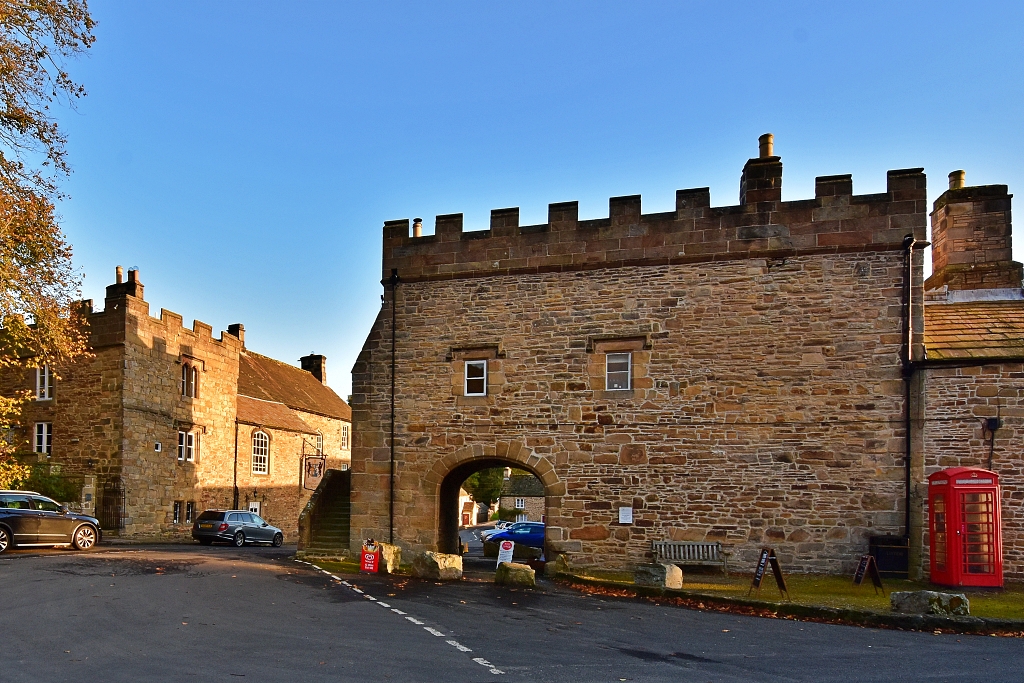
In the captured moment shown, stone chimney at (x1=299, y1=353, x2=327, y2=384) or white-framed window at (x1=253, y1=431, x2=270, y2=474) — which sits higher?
stone chimney at (x1=299, y1=353, x2=327, y2=384)

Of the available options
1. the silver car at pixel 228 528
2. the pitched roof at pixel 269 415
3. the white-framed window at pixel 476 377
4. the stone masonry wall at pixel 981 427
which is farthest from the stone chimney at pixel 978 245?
the pitched roof at pixel 269 415

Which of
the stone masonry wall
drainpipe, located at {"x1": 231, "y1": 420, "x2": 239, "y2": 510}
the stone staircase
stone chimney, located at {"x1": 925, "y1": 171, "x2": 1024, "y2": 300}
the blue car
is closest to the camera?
the stone masonry wall

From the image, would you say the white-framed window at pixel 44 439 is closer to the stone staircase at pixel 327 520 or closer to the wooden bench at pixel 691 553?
the stone staircase at pixel 327 520

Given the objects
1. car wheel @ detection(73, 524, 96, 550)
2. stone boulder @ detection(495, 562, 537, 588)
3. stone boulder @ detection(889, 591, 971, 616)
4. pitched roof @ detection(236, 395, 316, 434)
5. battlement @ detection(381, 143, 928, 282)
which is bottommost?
car wheel @ detection(73, 524, 96, 550)

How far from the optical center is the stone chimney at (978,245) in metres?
19.7

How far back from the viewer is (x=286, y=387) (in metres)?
41.6

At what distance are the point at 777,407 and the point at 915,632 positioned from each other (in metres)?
6.61

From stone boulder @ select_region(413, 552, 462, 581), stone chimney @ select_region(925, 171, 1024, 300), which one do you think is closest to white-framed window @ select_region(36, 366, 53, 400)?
stone boulder @ select_region(413, 552, 462, 581)

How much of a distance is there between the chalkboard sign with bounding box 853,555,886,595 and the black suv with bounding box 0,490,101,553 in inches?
745

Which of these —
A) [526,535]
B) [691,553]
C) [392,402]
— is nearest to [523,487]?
[526,535]

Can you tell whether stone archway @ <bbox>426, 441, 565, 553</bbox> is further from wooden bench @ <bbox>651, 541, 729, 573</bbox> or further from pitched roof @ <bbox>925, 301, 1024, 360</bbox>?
pitched roof @ <bbox>925, 301, 1024, 360</bbox>

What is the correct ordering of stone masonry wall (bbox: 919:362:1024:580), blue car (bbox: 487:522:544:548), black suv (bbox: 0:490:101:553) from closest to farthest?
stone masonry wall (bbox: 919:362:1024:580), black suv (bbox: 0:490:101:553), blue car (bbox: 487:522:544:548)

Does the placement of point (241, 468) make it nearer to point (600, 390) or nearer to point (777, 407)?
point (600, 390)

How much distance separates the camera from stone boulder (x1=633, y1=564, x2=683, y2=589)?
14180 mm
